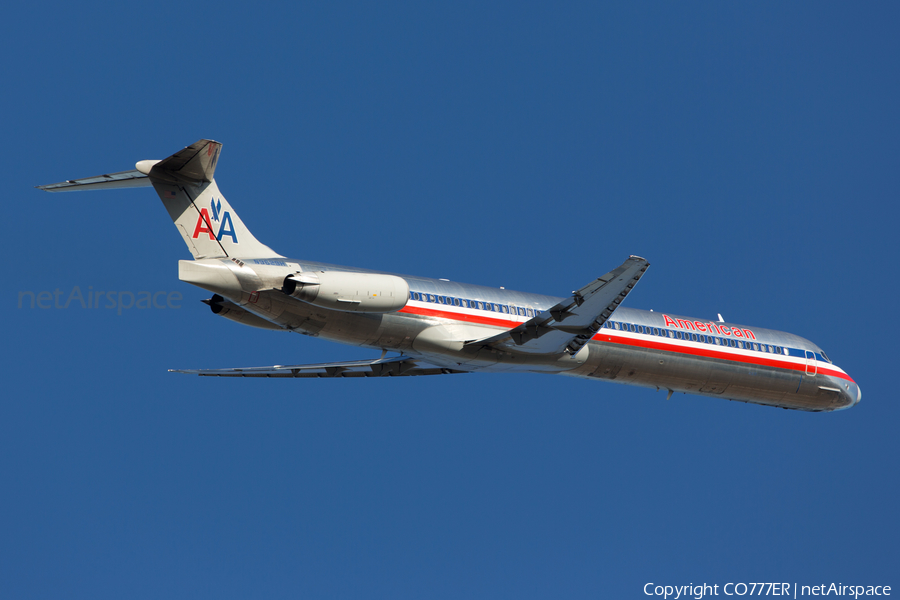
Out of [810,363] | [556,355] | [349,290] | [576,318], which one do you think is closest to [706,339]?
[810,363]

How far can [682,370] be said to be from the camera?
90.1 feet

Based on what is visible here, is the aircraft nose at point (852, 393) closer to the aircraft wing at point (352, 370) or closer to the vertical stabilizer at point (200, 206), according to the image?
the aircraft wing at point (352, 370)

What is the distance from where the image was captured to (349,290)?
20.6 m

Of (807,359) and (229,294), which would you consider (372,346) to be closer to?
(229,294)

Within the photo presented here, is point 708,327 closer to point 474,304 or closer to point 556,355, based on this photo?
point 556,355

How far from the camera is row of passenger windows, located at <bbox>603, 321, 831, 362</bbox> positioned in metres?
26.7

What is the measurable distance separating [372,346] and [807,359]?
48.9 ft

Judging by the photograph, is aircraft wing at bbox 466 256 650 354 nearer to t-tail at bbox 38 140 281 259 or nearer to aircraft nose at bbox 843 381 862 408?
t-tail at bbox 38 140 281 259

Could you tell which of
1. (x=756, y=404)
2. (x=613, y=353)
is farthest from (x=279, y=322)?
(x=756, y=404)

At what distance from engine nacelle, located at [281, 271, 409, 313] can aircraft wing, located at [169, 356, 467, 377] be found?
205 inches

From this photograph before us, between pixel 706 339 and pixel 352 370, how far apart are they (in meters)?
10.6

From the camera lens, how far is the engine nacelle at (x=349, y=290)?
2019 centimetres

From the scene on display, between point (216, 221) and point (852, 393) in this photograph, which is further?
point (852, 393)

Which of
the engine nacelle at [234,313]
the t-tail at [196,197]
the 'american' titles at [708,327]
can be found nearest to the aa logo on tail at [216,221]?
the t-tail at [196,197]
